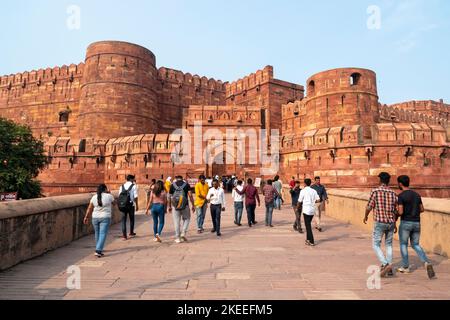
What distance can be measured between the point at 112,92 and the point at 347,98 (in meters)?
19.8

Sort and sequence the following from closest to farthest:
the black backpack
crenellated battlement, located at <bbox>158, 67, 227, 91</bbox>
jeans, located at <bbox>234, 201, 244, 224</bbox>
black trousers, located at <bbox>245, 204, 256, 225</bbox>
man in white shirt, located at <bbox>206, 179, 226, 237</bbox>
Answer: the black backpack < man in white shirt, located at <bbox>206, 179, 226, 237</bbox> < black trousers, located at <bbox>245, 204, 256, 225</bbox> < jeans, located at <bbox>234, 201, 244, 224</bbox> < crenellated battlement, located at <bbox>158, 67, 227, 91</bbox>

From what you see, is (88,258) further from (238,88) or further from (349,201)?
(238,88)

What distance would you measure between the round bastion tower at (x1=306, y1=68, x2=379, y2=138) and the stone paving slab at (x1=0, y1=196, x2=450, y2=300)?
1858cm

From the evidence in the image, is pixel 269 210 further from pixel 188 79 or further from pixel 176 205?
pixel 188 79

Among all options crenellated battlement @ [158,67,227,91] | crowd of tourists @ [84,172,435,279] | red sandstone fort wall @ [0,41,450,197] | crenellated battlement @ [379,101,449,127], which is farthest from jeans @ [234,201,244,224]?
crenellated battlement @ [158,67,227,91]

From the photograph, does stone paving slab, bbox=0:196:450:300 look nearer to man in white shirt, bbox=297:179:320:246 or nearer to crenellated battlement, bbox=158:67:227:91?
man in white shirt, bbox=297:179:320:246

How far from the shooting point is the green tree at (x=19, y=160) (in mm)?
15508

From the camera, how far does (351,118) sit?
75.5 ft

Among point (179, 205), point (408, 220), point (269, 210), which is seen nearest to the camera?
point (408, 220)

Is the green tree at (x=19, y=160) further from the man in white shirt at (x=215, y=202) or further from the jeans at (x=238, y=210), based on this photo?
the man in white shirt at (x=215, y=202)

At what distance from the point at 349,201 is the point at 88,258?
7.08 m

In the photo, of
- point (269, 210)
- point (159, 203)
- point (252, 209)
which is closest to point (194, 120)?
point (252, 209)

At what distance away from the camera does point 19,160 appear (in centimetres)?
1670

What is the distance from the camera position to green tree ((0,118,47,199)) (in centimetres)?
1551
